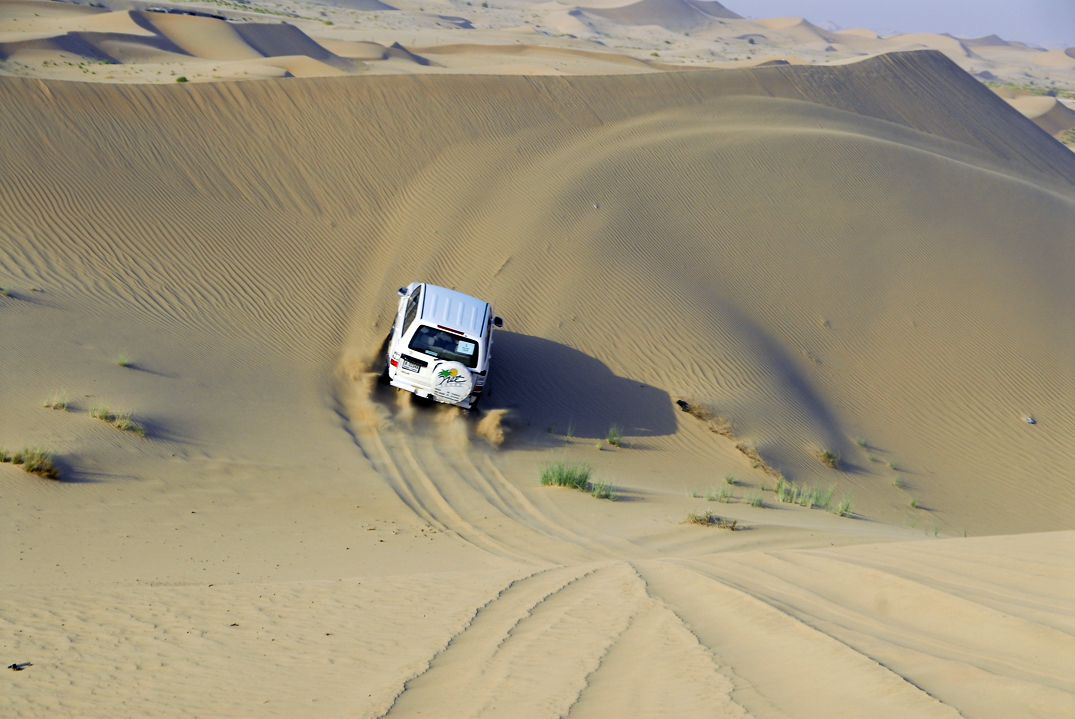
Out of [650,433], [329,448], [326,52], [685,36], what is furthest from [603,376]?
[685,36]

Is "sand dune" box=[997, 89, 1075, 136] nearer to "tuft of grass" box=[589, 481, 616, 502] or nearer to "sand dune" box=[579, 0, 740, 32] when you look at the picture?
"tuft of grass" box=[589, 481, 616, 502]

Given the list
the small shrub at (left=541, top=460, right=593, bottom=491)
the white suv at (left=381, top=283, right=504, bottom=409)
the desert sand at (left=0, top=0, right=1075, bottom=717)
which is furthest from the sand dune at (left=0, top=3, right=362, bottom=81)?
the small shrub at (left=541, top=460, right=593, bottom=491)

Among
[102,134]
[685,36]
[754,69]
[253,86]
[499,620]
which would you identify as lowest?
[499,620]

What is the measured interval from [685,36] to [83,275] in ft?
336

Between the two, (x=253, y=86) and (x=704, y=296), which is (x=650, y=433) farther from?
(x=253, y=86)

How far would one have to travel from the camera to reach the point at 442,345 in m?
11.9

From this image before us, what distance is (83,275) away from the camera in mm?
13773

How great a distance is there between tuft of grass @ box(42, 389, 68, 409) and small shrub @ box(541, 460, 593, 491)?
5.85 m


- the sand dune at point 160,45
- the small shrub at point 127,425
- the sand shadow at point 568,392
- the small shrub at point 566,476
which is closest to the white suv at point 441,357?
the sand shadow at point 568,392

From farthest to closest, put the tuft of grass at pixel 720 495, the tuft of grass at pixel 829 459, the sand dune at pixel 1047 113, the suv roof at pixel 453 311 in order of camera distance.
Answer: the sand dune at pixel 1047 113
the tuft of grass at pixel 829 459
the suv roof at pixel 453 311
the tuft of grass at pixel 720 495

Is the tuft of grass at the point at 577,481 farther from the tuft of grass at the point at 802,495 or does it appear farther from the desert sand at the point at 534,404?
the tuft of grass at the point at 802,495

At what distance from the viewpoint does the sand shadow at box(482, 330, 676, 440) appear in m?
13.3

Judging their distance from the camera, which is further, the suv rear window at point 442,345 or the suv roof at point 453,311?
the suv roof at point 453,311

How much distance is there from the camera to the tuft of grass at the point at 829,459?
1355cm
